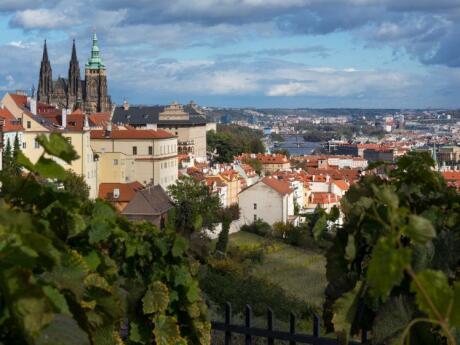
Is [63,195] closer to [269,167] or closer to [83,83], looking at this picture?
[269,167]

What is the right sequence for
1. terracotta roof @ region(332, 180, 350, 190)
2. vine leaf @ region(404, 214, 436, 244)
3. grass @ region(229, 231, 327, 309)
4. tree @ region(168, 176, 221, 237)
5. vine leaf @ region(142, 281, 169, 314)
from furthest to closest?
terracotta roof @ region(332, 180, 350, 190), tree @ region(168, 176, 221, 237), grass @ region(229, 231, 327, 309), vine leaf @ region(142, 281, 169, 314), vine leaf @ region(404, 214, 436, 244)

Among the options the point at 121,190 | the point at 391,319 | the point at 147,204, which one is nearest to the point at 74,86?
the point at 121,190

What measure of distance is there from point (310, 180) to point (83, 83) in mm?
30756

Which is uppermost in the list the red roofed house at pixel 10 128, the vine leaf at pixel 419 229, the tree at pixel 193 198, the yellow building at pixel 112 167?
the vine leaf at pixel 419 229

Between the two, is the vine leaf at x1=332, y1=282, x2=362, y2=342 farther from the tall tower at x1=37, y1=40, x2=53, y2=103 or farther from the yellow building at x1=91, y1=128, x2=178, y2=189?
the tall tower at x1=37, y1=40, x2=53, y2=103

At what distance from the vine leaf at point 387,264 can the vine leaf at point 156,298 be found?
3.42 meters

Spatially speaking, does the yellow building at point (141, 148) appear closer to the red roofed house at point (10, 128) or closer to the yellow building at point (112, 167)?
the yellow building at point (112, 167)

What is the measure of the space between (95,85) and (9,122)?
45.5 meters

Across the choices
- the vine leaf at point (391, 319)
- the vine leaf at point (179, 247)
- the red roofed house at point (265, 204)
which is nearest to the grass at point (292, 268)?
the red roofed house at point (265, 204)

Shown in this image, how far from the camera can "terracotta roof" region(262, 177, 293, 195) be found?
48.8m

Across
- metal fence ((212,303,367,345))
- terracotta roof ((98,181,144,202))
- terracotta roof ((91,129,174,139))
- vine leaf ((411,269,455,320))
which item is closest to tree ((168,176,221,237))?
terracotta roof ((98,181,144,202))

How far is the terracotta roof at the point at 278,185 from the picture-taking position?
160 feet

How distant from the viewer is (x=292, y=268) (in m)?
32.4

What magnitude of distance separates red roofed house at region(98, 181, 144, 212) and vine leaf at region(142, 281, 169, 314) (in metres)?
31.3
